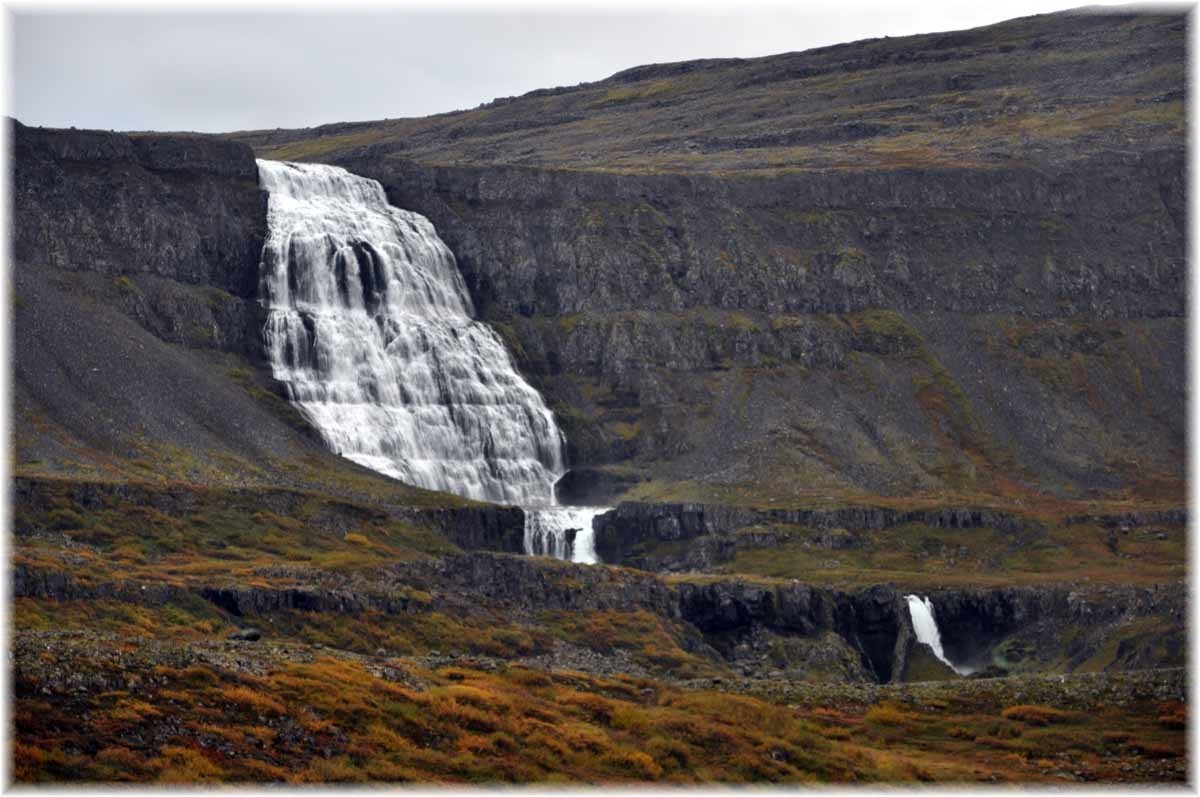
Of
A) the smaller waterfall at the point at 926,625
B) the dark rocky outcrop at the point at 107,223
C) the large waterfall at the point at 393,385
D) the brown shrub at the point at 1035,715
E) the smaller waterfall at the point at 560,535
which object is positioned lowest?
the smaller waterfall at the point at 926,625

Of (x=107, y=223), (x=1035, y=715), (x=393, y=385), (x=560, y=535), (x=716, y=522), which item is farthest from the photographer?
(x=107, y=223)

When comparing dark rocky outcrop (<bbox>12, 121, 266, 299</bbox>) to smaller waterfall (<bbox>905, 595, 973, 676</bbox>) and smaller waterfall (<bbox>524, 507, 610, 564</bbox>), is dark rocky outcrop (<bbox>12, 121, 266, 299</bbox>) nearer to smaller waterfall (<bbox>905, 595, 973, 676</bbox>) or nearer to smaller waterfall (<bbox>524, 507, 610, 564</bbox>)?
smaller waterfall (<bbox>524, 507, 610, 564</bbox>)

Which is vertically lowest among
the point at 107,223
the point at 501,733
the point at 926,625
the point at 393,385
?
the point at 926,625

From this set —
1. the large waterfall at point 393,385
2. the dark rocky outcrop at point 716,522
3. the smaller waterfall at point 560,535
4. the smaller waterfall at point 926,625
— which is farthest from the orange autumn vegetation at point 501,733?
the large waterfall at point 393,385

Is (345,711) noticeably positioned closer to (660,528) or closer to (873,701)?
(873,701)

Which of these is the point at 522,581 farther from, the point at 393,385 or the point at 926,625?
the point at 393,385

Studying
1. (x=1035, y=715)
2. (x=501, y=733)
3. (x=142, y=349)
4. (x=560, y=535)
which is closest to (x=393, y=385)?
(x=142, y=349)

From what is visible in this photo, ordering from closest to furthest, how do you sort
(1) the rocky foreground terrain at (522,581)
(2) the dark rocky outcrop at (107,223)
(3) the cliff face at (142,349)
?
(1) the rocky foreground terrain at (522,581), (3) the cliff face at (142,349), (2) the dark rocky outcrop at (107,223)

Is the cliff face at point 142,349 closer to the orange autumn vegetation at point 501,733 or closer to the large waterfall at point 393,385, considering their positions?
the large waterfall at point 393,385
